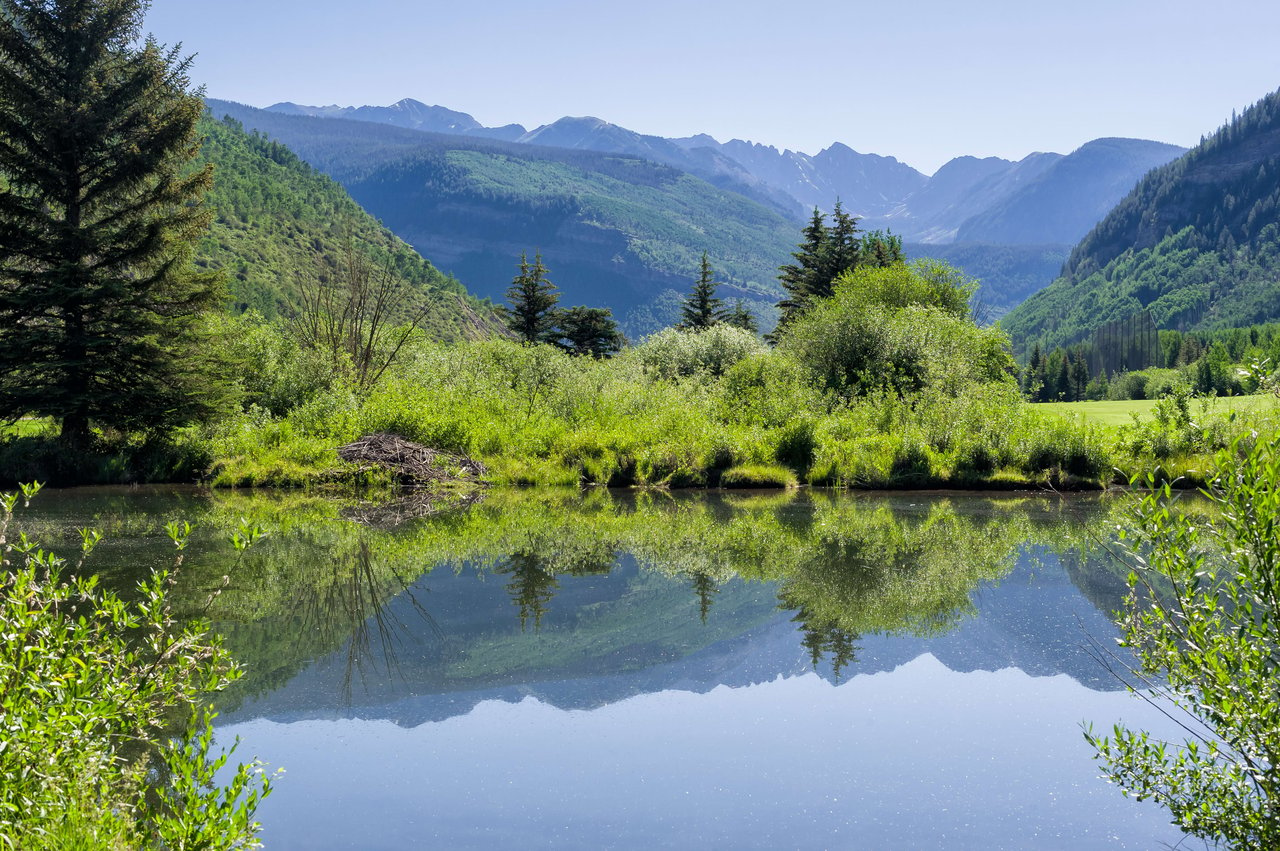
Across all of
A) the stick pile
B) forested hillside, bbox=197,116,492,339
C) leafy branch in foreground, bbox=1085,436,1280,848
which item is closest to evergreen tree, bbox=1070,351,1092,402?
forested hillside, bbox=197,116,492,339

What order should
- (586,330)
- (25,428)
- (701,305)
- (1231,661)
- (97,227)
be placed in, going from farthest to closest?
(701,305)
(586,330)
(25,428)
(97,227)
(1231,661)

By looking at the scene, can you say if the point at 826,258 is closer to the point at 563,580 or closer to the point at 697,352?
the point at 697,352

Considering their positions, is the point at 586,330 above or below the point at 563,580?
above

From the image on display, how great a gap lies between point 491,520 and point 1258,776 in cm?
1548

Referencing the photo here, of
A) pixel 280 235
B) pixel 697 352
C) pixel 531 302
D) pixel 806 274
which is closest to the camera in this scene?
pixel 697 352

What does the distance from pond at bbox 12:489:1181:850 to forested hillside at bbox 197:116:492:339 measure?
60.3 metres

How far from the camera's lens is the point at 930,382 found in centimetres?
2856

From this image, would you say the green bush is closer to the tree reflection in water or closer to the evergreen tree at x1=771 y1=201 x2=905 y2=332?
the evergreen tree at x1=771 y1=201 x2=905 y2=332

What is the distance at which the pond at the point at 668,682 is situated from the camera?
614 centimetres

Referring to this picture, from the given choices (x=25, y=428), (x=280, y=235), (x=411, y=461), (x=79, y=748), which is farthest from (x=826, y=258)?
(x=280, y=235)

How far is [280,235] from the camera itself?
93625mm

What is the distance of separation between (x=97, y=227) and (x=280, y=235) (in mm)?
75579

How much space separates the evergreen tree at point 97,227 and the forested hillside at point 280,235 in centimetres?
4781

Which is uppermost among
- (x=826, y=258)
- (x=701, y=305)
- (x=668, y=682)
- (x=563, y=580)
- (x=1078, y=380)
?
(x=826, y=258)
